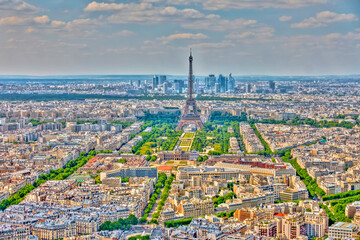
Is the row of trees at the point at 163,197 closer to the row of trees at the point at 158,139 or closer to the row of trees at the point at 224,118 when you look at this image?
the row of trees at the point at 158,139

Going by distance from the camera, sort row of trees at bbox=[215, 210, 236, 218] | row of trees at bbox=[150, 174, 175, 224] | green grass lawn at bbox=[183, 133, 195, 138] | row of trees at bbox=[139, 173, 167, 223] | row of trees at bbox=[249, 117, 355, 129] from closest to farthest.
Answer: row of trees at bbox=[150, 174, 175, 224] < row of trees at bbox=[215, 210, 236, 218] < row of trees at bbox=[139, 173, 167, 223] < green grass lawn at bbox=[183, 133, 195, 138] < row of trees at bbox=[249, 117, 355, 129]

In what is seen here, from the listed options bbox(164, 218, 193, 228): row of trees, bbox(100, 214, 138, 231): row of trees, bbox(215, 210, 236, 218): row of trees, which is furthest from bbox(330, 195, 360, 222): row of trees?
bbox(100, 214, 138, 231): row of trees

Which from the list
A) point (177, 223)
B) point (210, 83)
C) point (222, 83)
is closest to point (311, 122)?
point (177, 223)

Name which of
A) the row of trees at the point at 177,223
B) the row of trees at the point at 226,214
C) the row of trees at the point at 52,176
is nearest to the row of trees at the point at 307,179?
the row of trees at the point at 226,214

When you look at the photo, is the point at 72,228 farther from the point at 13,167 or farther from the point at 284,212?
the point at 13,167

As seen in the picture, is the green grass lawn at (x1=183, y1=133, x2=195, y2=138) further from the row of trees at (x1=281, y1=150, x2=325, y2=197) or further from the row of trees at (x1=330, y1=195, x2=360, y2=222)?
the row of trees at (x1=330, y1=195, x2=360, y2=222)
